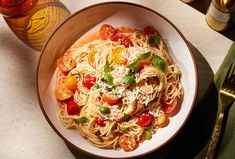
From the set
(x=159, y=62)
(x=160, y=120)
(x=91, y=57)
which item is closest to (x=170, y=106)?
(x=160, y=120)

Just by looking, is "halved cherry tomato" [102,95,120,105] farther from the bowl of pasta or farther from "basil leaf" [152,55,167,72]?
"basil leaf" [152,55,167,72]

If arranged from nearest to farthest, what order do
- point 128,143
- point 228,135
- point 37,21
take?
point 228,135 → point 128,143 → point 37,21

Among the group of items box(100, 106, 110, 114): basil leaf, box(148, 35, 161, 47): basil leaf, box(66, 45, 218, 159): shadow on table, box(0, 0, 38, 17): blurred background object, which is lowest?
box(66, 45, 218, 159): shadow on table

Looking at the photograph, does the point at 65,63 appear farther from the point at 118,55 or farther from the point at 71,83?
the point at 118,55

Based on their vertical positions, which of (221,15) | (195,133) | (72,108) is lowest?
(195,133)

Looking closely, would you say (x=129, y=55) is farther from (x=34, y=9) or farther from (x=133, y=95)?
(x=34, y=9)

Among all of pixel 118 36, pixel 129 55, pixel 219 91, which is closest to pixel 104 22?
pixel 118 36

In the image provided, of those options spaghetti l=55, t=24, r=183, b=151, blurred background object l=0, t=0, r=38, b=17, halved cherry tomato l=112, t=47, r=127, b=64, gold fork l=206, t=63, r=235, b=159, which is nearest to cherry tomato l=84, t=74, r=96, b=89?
spaghetti l=55, t=24, r=183, b=151
